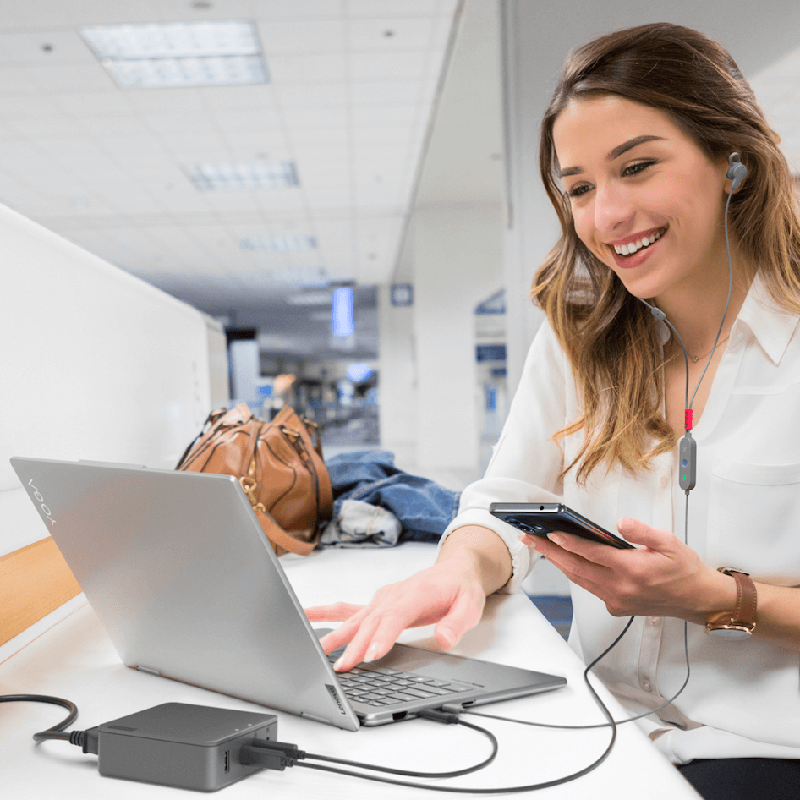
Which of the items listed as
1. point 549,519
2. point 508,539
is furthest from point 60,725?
point 508,539

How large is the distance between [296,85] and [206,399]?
3.51 m

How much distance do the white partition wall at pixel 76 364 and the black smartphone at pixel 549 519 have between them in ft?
2.26

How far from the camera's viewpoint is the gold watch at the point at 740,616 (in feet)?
2.37

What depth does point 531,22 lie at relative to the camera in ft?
7.61

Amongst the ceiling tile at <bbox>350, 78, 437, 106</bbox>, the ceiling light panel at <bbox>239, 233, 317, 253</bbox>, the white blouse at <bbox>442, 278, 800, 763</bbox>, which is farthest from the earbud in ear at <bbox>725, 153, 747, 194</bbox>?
the ceiling light panel at <bbox>239, 233, 317, 253</bbox>

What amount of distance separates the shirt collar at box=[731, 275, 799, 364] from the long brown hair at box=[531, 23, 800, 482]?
0.01 meters

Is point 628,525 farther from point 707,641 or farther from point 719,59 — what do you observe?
point 719,59

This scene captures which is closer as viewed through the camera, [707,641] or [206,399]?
[707,641]

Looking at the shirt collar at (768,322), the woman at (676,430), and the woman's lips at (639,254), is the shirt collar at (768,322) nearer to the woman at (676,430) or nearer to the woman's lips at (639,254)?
the woman at (676,430)

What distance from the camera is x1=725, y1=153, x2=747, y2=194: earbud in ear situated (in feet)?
2.70

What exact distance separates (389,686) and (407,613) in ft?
0.24

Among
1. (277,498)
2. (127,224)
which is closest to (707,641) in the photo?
(277,498)

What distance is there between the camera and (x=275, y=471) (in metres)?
1.35

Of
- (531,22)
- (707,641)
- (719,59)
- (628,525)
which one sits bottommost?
(707,641)
